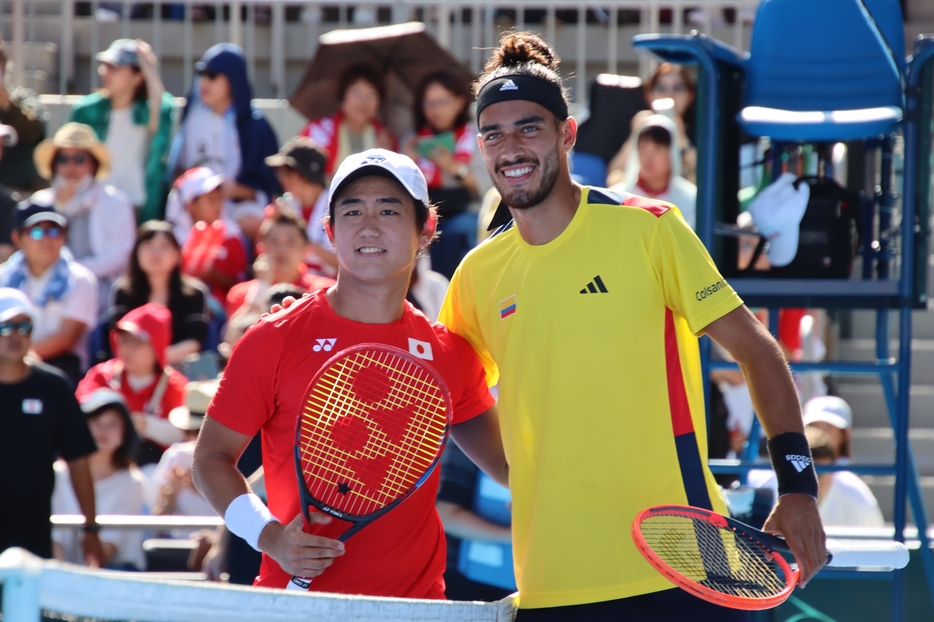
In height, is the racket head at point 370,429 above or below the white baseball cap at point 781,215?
below

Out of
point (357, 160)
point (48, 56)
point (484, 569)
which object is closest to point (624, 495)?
point (357, 160)

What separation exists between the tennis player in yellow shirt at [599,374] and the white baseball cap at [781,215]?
163 centimetres

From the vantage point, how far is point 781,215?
4.57 m

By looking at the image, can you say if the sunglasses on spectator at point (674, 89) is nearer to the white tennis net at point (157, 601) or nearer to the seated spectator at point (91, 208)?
the seated spectator at point (91, 208)

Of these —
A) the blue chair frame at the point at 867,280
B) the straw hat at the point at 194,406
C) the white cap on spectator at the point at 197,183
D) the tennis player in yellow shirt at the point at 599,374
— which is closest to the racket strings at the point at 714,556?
the tennis player in yellow shirt at the point at 599,374

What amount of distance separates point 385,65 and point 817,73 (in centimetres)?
501

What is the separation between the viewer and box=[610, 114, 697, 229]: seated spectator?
7.44 m

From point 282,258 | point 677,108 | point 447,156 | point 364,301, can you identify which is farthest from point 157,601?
point 677,108

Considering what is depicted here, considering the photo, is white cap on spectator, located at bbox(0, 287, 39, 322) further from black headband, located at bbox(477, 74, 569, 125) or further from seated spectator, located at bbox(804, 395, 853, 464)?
seated spectator, located at bbox(804, 395, 853, 464)

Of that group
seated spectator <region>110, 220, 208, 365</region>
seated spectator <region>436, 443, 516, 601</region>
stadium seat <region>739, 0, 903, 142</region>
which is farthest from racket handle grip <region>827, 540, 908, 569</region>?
seated spectator <region>110, 220, 208, 365</region>

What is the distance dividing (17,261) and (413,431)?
209 inches

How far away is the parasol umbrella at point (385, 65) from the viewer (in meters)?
9.02

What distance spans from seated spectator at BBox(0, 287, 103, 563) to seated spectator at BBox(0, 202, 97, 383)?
165 cm

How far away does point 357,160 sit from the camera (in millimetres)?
3115
